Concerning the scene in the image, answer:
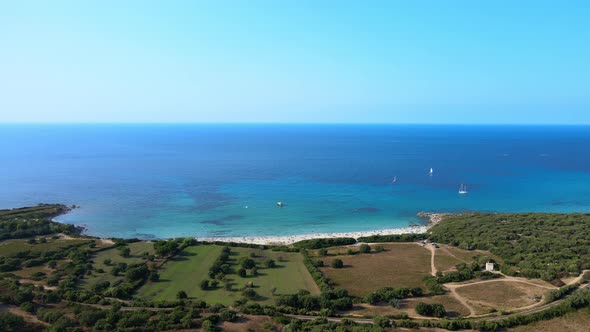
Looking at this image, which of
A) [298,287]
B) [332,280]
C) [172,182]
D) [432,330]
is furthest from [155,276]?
[172,182]

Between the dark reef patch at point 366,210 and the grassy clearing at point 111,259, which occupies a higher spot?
the dark reef patch at point 366,210

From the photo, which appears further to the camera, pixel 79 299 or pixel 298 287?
pixel 298 287

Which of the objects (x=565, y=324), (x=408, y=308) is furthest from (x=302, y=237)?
(x=565, y=324)

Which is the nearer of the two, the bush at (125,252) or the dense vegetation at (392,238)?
the bush at (125,252)

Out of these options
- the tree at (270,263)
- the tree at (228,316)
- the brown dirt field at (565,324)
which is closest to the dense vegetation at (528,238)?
the brown dirt field at (565,324)

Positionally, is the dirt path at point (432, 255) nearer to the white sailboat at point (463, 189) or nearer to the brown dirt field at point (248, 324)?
the brown dirt field at point (248, 324)

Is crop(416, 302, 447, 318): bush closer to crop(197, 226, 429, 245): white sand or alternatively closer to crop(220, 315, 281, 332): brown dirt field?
crop(220, 315, 281, 332): brown dirt field

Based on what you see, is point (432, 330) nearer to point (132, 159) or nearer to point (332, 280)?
point (332, 280)
